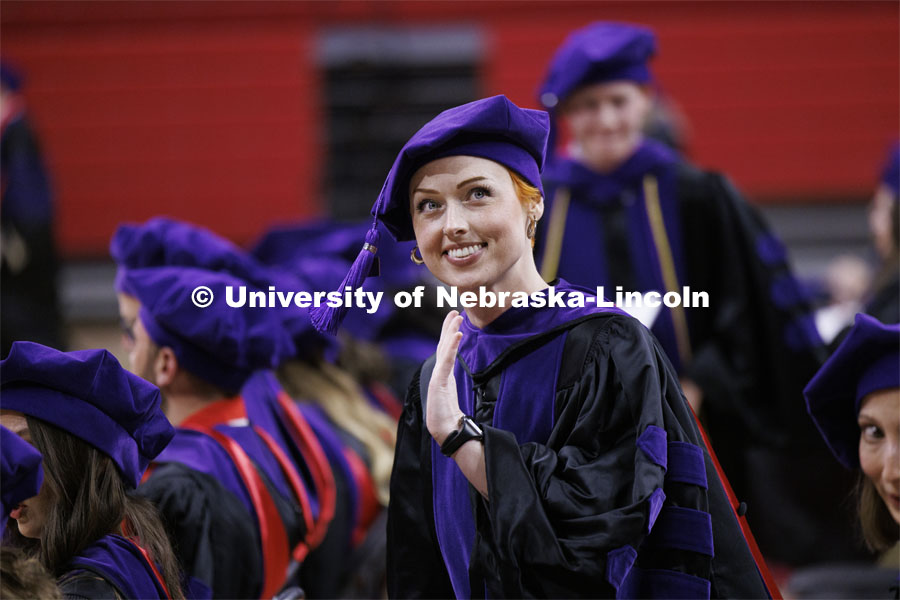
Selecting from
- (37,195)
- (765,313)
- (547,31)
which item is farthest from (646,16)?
(765,313)

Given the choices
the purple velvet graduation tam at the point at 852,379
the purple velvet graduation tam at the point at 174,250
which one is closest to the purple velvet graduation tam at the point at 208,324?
the purple velvet graduation tam at the point at 174,250

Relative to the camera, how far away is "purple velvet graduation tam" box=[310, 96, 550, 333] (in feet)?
6.96

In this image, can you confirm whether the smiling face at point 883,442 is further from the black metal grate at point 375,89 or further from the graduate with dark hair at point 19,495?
the black metal grate at point 375,89

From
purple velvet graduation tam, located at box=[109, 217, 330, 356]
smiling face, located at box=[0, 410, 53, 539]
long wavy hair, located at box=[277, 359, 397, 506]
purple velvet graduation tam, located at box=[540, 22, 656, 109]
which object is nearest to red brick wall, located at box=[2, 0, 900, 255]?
long wavy hair, located at box=[277, 359, 397, 506]

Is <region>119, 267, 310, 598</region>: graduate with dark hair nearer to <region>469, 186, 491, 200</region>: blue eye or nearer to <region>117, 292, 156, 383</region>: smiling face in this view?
<region>117, 292, 156, 383</region>: smiling face

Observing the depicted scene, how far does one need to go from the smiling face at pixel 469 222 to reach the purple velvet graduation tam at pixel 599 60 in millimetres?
1608

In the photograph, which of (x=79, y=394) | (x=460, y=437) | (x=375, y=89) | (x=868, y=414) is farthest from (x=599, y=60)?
(x=375, y=89)

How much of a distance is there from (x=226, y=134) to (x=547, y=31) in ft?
9.84

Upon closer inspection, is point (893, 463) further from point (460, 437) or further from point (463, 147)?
point (463, 147)

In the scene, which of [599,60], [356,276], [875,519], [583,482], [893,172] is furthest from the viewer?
[893,172]

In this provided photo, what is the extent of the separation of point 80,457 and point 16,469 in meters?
0.26

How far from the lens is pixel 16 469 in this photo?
Result: 2033 millimetres

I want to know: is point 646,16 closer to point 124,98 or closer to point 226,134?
point 226,134

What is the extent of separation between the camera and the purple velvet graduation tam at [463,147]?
2121 mm
